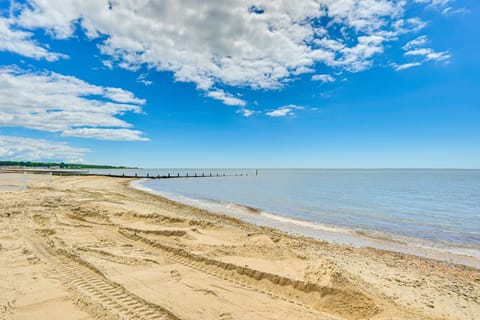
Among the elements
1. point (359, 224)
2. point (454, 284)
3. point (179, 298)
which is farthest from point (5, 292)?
point (359, 224)

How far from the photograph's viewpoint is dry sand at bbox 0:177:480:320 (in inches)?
166

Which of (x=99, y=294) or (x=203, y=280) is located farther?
(x=203, y=280)

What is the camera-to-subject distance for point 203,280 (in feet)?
17.4

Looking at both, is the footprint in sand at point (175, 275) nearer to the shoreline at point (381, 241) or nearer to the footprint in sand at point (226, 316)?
the footprint in sand at point (226, 316)

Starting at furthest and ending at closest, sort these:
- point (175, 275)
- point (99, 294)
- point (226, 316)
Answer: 1. point (175, 275)
2. point (99, 294)
3. point (226, 316)

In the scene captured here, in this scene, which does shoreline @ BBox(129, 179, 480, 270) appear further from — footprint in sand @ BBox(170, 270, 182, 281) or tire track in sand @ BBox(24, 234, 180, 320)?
tire track in sand @ BBox(24, 234, 180, 320)

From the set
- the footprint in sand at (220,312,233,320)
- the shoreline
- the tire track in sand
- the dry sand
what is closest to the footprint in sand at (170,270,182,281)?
the dry sand

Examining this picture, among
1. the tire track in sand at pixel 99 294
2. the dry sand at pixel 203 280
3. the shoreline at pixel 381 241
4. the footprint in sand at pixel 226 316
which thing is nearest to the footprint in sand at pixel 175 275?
the dry sand at pixel 203 280

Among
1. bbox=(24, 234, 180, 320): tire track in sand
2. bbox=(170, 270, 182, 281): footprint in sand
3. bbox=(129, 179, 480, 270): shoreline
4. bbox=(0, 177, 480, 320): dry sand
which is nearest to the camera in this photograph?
bbox=(24, 234, 180, 320): tire track in sand

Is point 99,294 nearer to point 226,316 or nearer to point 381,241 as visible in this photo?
point 226,316

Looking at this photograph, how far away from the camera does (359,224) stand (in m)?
15.2

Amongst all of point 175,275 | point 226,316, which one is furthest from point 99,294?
point 226,316

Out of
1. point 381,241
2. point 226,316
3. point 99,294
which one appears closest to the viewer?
point 226,316

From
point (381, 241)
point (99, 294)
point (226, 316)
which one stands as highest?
point (99, 294)
